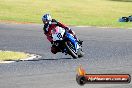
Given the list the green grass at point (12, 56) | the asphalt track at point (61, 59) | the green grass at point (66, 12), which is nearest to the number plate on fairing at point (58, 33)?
the asphalt track at point (61, 59)

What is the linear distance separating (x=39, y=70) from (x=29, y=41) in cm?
1171

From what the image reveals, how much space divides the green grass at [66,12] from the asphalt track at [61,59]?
613 cm

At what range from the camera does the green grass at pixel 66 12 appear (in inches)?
1623

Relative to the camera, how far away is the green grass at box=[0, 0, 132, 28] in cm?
4122

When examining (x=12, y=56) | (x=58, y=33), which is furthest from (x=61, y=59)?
(x=12, y=56)

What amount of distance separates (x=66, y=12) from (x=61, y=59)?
3048 cm

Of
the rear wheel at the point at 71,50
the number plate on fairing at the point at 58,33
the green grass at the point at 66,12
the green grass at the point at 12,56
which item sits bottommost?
the green grass at the point at 66,12

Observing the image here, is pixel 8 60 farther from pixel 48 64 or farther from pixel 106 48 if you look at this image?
pixel 106 48

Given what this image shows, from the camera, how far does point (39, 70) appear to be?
54.7ft

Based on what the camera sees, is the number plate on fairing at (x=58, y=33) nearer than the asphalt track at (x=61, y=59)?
No

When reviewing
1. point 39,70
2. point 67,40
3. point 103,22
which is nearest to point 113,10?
point 103,22

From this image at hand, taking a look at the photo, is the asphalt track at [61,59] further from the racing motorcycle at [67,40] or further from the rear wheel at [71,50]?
the racing motorcycle at [67,40]

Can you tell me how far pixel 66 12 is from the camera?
165 feet

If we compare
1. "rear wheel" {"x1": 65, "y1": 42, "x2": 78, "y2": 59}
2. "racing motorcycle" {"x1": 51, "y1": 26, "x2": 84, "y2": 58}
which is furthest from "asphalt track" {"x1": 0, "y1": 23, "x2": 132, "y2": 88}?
"racing motorcycle" {"x1": 51, "y1": 26, "x2": 84, "y2": 58}
